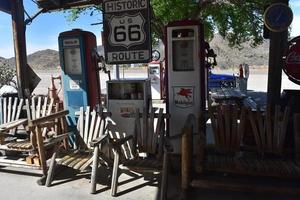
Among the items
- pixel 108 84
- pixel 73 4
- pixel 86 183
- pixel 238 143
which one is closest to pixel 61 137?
pixel 86 183

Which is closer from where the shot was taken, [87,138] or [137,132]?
[137,132]

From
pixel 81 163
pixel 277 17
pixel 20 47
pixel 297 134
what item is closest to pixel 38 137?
pixel 81 163

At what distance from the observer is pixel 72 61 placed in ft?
20.3

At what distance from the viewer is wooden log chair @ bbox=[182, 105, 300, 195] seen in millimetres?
4152

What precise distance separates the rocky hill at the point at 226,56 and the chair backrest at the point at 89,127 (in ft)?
150

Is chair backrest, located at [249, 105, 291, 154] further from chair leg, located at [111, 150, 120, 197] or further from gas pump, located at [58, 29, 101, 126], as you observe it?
gas pump, located at [58, 29, 101, 126]

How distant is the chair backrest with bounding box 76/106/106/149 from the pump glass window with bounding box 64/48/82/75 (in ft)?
3.34

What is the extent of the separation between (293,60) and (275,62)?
26 cm

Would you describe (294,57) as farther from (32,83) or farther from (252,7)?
(252,7)

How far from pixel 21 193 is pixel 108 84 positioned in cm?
203

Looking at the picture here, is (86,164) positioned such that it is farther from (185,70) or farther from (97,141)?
(185,70)

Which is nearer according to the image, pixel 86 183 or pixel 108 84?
pixel 86 183

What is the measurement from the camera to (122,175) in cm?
532

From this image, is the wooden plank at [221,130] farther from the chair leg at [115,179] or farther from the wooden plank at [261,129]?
the chair leg at [115,179]
